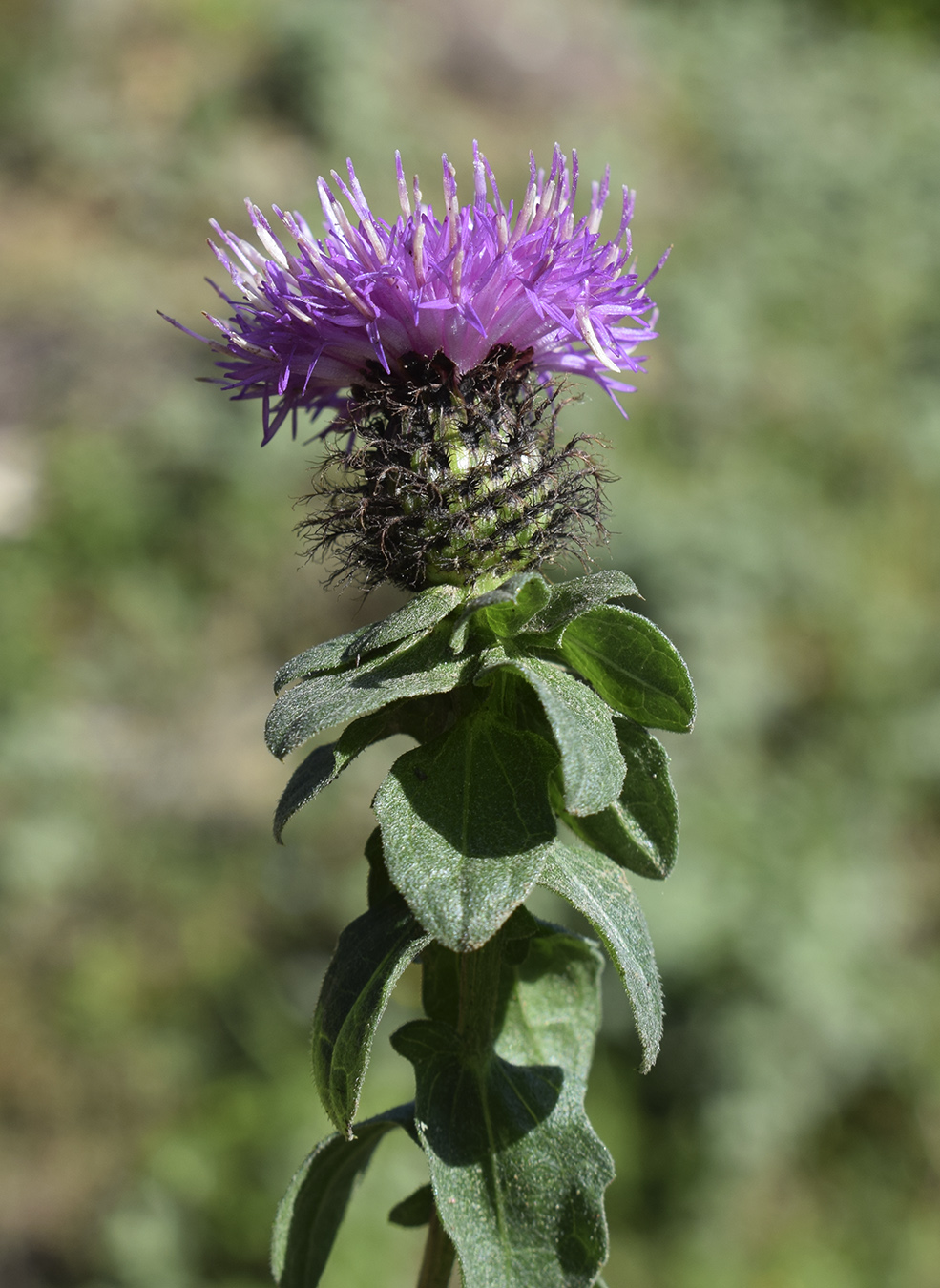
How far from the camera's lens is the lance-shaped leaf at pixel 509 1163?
49.9 inches

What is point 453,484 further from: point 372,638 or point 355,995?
point 355,995

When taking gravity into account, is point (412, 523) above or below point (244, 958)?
below

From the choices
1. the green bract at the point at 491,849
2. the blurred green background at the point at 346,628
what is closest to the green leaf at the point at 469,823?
the green bract at the point at 491,849

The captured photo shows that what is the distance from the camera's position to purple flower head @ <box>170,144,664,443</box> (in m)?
1.40

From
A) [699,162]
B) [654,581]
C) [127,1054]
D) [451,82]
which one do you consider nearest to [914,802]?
[654,581]

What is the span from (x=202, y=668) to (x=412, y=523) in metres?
5.64

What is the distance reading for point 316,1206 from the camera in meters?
1.54

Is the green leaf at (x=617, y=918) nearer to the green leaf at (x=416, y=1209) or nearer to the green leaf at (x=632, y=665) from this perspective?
the green leaf at (x=632, y=665)

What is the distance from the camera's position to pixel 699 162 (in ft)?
35.7

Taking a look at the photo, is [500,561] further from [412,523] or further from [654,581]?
[654,581]

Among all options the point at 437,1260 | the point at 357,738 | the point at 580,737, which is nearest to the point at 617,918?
the point at 580,737

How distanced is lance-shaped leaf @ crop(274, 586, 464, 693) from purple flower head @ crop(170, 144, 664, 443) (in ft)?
1.14

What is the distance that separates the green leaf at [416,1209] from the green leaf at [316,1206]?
8 centimetres

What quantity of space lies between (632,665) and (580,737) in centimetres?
19
